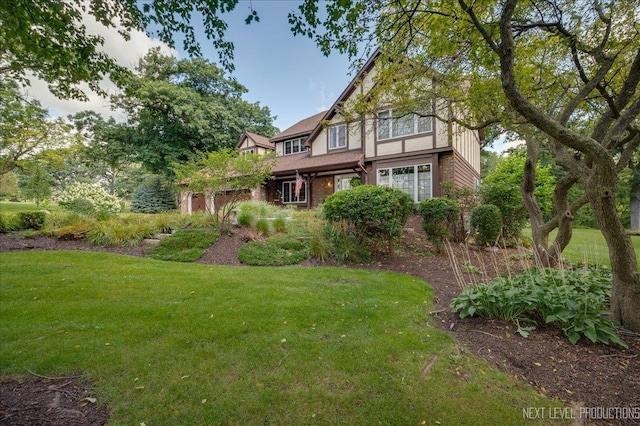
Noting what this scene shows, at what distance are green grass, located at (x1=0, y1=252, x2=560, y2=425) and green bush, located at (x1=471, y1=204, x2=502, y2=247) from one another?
178 inches

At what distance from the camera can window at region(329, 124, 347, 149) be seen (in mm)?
14719

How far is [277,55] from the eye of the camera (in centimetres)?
609

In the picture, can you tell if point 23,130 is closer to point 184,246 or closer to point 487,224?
point 184,246

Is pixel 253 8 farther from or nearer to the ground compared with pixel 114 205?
farther from the ground

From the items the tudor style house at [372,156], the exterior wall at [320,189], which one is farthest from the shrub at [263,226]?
the exterior wall at [320,189]

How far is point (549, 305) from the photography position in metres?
3.20

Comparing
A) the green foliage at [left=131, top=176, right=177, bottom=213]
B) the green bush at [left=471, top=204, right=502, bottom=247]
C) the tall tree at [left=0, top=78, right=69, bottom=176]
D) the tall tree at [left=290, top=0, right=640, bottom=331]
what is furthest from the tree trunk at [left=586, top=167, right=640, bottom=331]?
the green foliage at [left=131, top=176, right=177, bottom=213]

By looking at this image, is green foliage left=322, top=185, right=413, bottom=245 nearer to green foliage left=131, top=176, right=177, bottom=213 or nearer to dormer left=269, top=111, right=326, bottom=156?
dormer left=269, top=111, right=326, bottom=156

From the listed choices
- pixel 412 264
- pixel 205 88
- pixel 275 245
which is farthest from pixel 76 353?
pixel 205 88

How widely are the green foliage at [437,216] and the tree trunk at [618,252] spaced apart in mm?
4354

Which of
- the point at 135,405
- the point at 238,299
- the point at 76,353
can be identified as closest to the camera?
the point at 135,405

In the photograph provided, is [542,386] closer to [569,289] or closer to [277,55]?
[569,289]

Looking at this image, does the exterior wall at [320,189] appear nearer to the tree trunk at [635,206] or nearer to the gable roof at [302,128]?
the gable roof at [302,128]

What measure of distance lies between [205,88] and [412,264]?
83.4 ft
